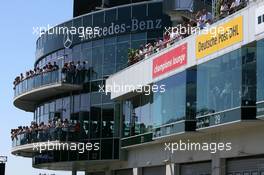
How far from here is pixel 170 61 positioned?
31.9 metres

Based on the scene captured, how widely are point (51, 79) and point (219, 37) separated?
60.8ft

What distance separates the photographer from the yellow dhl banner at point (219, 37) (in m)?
25.7

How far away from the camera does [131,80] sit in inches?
1471

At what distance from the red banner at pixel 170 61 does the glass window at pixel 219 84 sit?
1716 mm

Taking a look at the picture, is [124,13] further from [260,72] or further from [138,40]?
[260,72]

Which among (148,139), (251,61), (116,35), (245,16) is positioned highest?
(116,35)

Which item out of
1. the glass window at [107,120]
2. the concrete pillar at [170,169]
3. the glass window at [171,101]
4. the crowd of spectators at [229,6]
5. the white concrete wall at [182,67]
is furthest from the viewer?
the glass window at [107,120]

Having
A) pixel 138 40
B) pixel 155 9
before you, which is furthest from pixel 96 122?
pixel 155 9

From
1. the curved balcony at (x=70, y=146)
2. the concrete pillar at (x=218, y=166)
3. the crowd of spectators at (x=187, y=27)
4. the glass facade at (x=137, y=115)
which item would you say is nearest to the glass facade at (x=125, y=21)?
the crowd of spectators at (x=187, y=27)

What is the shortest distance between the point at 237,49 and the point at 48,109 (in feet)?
76.4

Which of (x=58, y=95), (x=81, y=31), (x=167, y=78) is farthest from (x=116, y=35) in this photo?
(x=167, y=78)

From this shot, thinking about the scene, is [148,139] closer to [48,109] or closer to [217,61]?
[217,61]

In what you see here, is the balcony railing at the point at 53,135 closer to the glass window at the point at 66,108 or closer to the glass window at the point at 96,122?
the glass window at the point at 96,122

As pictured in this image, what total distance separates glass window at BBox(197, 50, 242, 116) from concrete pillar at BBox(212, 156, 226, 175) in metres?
2.26
